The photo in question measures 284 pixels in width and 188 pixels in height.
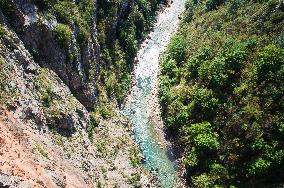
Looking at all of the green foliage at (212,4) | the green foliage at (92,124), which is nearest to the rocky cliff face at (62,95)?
the green foliage at (92,124)

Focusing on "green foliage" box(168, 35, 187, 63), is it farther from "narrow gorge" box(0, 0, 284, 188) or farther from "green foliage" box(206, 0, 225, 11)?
"green foliage" box(206, 0, 225, 11)

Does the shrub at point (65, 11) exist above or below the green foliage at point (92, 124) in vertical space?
above

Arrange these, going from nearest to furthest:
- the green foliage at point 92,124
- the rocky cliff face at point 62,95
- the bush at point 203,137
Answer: the rocky cliff face at point 62,95
the green foliage at point 92,124
the bush at point 203,137

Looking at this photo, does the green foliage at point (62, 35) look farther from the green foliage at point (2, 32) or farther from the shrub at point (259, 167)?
the shrub at point (259, 167)

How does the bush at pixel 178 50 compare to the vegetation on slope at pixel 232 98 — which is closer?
the vegetation on slope at pixel 232 98

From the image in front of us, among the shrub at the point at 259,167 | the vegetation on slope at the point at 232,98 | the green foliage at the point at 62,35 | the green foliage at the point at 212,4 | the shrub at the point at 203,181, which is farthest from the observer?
the green foliage at the point at 212,4

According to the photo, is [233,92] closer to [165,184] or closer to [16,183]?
[165,184]

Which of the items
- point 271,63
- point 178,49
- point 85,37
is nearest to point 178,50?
point 178,49

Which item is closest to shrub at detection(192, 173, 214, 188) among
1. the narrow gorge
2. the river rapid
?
the narrow gorge
